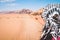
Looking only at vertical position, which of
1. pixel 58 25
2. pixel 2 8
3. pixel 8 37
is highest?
pixel 2 8

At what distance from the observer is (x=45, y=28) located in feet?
5.84

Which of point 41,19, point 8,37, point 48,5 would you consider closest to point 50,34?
point 41,19

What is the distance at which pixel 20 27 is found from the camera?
1816 millimetres

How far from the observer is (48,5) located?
1820 millimetres

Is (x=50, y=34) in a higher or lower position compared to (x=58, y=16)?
lower

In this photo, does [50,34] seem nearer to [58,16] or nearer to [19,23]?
[58,16]

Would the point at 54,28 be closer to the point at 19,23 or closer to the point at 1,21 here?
the point at 19,23

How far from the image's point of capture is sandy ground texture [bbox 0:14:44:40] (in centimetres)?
177

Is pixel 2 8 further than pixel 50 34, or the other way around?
pixel 2 8

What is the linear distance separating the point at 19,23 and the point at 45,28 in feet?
0.95

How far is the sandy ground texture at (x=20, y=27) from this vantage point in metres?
1.77

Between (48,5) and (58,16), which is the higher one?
(48,5)

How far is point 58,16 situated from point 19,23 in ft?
1.42

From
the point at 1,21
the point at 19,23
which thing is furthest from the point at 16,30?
the point at 1,21
